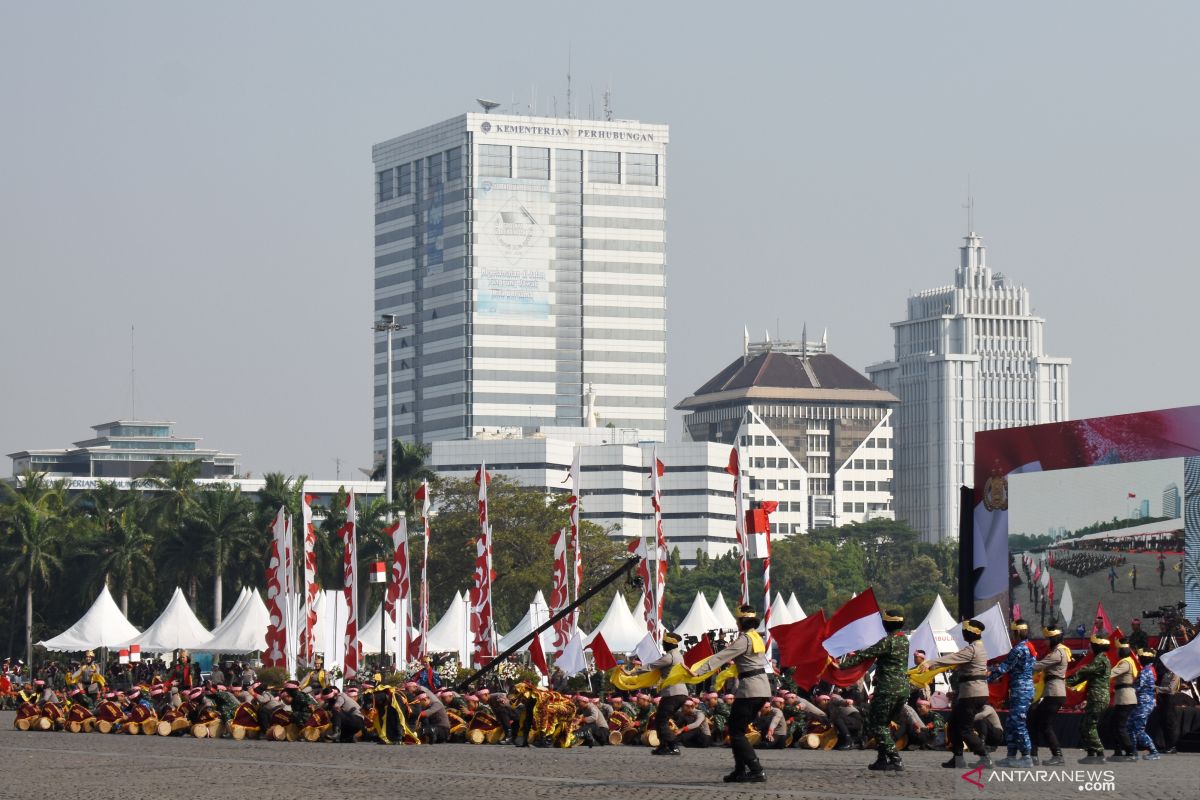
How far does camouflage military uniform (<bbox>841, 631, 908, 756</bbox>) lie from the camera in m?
22.8

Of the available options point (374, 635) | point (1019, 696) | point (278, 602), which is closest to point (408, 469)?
point (374, 635)

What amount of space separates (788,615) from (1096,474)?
35814 mm

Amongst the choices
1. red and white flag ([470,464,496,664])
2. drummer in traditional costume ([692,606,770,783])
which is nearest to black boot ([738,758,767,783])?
drummer in traditional costume ([692,606,770,783])

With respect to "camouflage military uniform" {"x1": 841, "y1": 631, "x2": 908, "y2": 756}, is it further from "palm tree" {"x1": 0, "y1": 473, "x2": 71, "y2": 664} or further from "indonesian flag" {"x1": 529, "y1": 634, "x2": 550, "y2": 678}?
"palm tree" {"x1": 0, "y1": 473, "x2": 71, "y2": 664}

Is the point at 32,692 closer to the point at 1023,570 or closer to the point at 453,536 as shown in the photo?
the point at 1023,570

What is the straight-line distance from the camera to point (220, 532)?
312 feet

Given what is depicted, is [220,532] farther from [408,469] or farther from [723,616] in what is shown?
[723,616]

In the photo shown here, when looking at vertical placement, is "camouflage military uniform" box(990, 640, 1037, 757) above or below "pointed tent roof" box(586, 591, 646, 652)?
above

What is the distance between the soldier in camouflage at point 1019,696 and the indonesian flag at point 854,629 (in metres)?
3.55

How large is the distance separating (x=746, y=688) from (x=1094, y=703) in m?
4.39

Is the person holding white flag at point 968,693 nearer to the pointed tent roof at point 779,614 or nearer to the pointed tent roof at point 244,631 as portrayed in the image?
the pointed tent roof at point 244,631

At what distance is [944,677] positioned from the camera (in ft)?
132

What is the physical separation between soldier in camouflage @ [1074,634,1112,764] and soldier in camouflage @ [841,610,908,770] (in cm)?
226

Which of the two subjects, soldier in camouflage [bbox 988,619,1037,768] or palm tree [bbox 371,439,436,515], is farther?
palm tree [bbox 371,439,436,515]
